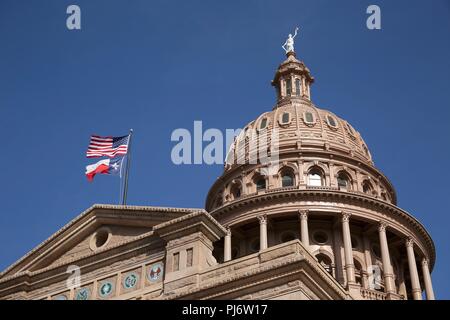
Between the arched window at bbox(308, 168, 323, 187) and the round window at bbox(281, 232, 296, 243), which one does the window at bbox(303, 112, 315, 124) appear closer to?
the arched window at bbox(308, 168, 323, 187)

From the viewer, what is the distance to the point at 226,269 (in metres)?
27.2

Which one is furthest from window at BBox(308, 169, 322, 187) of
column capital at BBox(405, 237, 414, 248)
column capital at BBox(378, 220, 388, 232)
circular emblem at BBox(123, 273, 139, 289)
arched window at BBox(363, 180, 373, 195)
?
circular emblem at BBox(123, 273, 139, 289)

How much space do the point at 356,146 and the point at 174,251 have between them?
36701mm

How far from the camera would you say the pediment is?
31781 millimetres

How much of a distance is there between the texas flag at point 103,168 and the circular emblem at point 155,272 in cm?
778

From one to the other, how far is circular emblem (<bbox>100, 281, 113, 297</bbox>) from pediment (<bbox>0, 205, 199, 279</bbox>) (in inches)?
58.6

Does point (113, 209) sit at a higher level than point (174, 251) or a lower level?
higher


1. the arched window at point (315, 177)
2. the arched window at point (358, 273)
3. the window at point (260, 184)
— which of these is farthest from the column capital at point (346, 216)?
the window at point (260, 184)

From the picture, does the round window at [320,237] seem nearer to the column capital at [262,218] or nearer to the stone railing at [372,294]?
the column capital at [262,218]

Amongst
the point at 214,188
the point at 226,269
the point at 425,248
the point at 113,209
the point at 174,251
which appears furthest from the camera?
the point at 214,188

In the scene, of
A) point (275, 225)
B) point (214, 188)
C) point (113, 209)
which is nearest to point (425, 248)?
point (275, 225)

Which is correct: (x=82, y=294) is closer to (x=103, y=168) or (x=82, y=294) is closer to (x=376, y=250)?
(x=103, y=168)

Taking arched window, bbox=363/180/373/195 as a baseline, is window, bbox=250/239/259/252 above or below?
below
